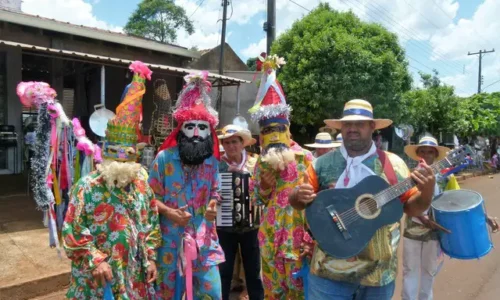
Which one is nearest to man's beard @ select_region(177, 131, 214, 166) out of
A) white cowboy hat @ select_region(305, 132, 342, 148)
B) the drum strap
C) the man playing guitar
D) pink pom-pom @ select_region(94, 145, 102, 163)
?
the man playing guitar

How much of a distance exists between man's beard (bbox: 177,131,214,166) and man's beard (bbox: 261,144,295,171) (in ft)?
1.55

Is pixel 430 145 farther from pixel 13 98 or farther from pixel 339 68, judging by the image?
pixel 13 98

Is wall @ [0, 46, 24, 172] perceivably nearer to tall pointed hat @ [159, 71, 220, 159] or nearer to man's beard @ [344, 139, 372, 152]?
tall pointed hat @ [159, 71, 220, 159]

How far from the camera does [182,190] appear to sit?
9.96ft

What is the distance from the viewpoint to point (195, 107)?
318 centimetres

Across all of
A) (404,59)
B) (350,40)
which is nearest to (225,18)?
(350,40)

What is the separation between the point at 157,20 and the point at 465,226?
3125 cm

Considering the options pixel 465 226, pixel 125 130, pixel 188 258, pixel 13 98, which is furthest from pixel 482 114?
pixel 125 130

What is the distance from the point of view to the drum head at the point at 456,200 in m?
3.42

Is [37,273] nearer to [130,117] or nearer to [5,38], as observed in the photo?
[130,117]

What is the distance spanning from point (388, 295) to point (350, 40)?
31.3 feet

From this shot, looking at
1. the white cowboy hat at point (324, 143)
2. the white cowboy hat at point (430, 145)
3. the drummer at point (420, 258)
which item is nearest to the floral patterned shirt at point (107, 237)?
the drummer at point (420, 258)

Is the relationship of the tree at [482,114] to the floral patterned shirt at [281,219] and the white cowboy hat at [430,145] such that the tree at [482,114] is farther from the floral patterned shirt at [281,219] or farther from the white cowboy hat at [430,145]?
the floral patterned shirt at [281,219]

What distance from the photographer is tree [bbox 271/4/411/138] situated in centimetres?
1085
